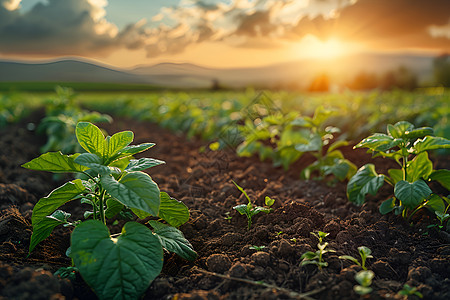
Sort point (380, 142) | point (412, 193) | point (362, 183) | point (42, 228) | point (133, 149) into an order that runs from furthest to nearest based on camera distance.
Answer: point (362, 183), point (380, 142), point (412, 193), point (42, 228), point (133, 149)

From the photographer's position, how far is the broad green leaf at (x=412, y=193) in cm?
243

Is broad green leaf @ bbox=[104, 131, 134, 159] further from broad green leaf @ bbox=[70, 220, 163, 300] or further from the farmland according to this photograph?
the farmland

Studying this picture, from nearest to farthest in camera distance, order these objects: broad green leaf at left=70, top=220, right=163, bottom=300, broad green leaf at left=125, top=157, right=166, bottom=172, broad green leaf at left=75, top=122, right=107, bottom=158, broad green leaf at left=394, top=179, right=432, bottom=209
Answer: broad green leaf at left=70, top=220, right=163, bottom=300, broad green leaf at left=125, top=157, right=166, bottom=172, broad green leaf at left=75, top=122, right=107, bottom=158, broad green leaf at left=394, top=179, right=432, bottom=209

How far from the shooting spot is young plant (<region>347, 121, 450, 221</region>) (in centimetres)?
249

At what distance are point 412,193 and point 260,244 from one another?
43.3 inches

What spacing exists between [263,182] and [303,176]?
0.50 metres

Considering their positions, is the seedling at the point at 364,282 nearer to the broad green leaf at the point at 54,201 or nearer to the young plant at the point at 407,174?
the young plant at the point at 407,174

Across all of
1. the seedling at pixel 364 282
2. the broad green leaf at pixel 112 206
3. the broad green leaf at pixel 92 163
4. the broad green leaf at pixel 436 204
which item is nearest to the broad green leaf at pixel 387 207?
the broad green leaf at pixel 436 204

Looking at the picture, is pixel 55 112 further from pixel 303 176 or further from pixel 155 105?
pixel 303 176

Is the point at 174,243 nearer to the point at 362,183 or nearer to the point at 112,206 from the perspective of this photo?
the point at 112,206

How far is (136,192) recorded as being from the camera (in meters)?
1.84

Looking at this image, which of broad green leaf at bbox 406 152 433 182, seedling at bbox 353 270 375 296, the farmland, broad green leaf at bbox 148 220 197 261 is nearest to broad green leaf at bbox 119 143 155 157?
broad green leaf at bbox 148 220 197 261

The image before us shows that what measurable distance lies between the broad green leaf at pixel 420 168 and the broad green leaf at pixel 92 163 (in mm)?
2253

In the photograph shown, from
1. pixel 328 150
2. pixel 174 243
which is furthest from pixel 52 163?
pixel 328 150
